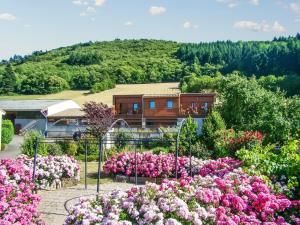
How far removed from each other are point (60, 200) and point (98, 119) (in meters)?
17.7

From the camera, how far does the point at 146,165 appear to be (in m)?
18.2

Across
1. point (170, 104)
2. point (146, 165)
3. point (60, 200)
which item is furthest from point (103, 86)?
point (60, 200)

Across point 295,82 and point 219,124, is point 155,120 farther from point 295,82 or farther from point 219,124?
point 295,82

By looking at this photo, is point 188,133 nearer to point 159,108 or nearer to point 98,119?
point 98,119

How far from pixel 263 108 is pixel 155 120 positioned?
2218 centimetres

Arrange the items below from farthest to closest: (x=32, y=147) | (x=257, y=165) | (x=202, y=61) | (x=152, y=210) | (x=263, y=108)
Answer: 1. (x=202, y=61)
2. (x=263, y=108)
3. (x=32, y=147)
4. (x=257, y=165)
5. (x=152, y=210)

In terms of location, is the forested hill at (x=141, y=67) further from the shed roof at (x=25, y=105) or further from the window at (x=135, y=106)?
the window at (x=135, y=106)

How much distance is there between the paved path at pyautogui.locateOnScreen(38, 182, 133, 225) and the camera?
11982 millimetres

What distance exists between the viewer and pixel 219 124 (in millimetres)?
29203

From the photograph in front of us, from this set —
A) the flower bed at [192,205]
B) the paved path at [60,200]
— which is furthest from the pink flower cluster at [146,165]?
the flower bed at [192,205]

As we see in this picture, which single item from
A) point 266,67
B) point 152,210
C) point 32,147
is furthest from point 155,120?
point 266,67

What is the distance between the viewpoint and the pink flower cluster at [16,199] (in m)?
9.34

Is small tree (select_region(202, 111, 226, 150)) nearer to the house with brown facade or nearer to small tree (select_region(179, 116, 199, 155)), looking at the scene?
small tree (select_region(179, 116, 199, 155))

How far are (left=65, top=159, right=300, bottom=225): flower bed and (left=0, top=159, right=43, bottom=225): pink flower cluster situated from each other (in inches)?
74.9
